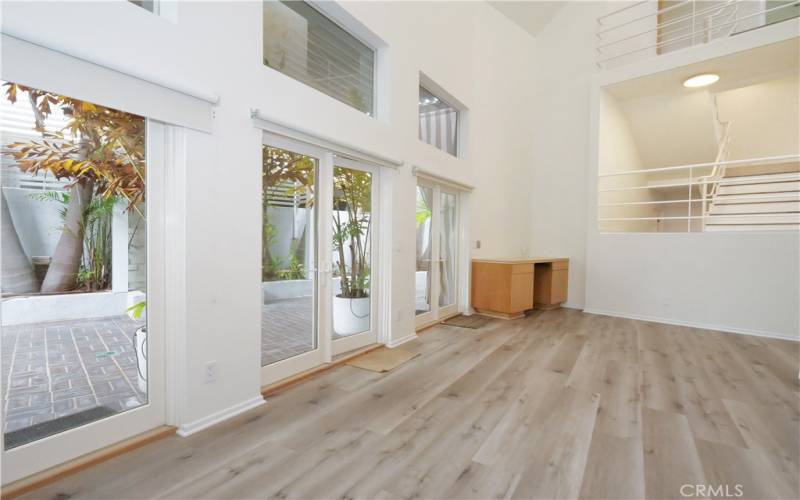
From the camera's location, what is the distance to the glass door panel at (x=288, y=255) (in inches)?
106

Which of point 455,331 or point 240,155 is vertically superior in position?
point 240,155

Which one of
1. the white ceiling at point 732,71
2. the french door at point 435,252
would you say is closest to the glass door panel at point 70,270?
the french door at point 435,252

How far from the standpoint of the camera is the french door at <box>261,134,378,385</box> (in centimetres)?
273

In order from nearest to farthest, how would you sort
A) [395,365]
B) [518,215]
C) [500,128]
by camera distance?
[395,365]
[500,128]
[518,215]

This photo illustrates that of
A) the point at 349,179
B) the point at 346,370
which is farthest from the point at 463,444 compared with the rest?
the point at 349,179

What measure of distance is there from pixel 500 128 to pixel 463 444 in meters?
5.46

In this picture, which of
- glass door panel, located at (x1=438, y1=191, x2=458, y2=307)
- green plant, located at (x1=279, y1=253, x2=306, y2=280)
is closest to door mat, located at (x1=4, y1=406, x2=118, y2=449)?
green plant, located at (x1=279, y1=253, x2=306, y2=280)

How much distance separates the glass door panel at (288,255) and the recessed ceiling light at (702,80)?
20.4ft

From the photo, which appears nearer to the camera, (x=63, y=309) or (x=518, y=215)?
(x=63, y=309)

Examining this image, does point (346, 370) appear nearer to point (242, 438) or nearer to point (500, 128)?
point (242, 438)

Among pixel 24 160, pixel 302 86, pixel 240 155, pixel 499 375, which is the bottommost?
pixel 499 375

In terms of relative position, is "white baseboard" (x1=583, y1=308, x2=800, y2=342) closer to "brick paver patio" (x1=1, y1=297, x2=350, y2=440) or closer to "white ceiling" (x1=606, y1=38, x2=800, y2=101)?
"white ceiling" (x1=606, y1=38, x2=800, y2=101)

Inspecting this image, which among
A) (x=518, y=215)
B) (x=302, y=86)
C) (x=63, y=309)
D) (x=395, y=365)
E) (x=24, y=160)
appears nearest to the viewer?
(x=24, y=160)

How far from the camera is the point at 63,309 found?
5.86 ft
